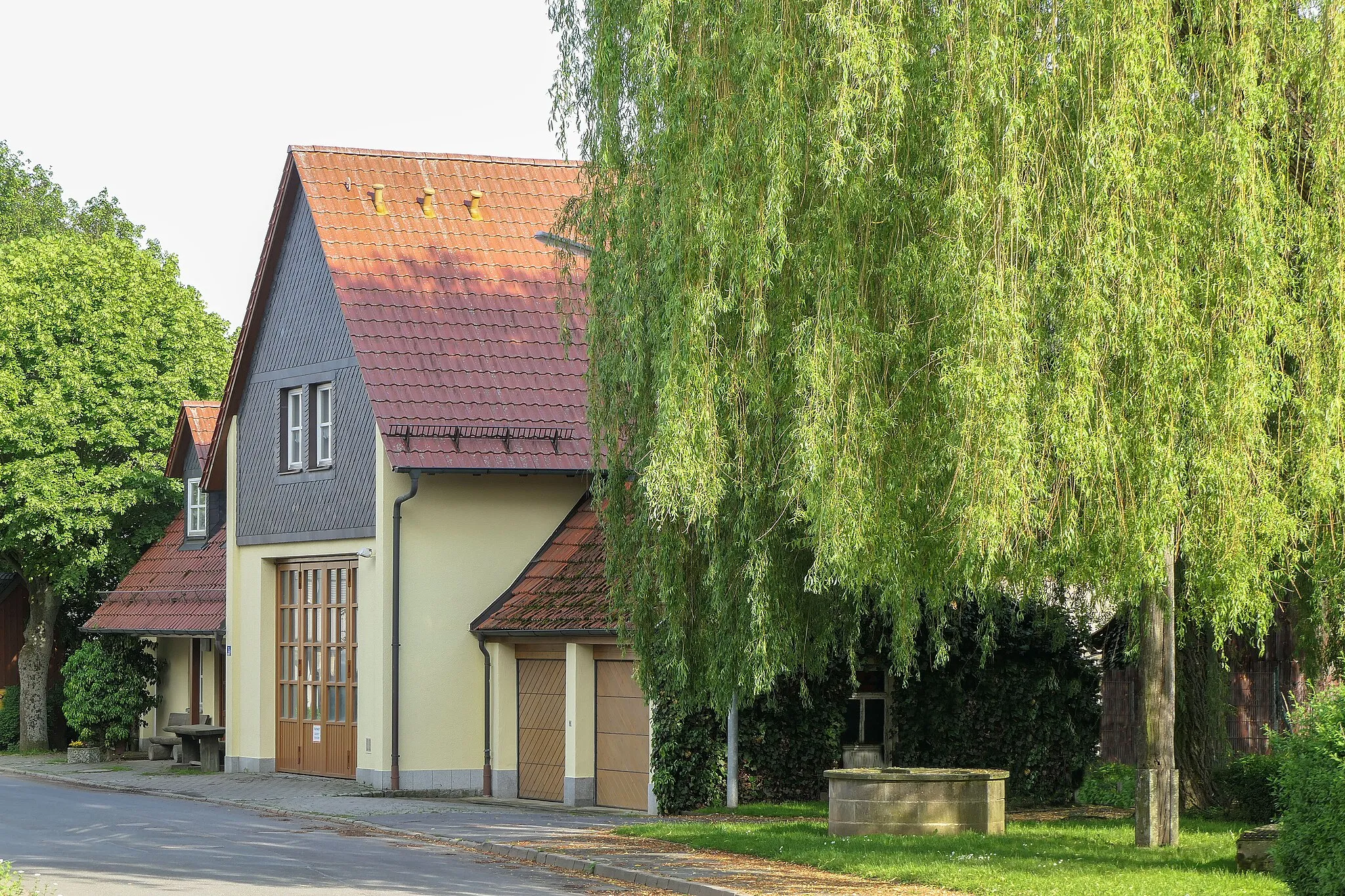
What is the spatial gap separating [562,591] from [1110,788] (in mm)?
7870

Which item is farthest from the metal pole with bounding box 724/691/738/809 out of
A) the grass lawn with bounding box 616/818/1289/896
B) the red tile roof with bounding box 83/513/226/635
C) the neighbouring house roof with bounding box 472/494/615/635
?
the red tile roof with bounding box 83/513/226/635

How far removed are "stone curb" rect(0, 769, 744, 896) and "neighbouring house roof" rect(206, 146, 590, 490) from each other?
5297 millimetres

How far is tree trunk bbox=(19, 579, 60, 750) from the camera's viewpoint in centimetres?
3891

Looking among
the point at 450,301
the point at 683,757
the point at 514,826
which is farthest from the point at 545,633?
the point at 450,301

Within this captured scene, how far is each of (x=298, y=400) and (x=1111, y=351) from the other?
1842cm

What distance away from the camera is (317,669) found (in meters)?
29.0

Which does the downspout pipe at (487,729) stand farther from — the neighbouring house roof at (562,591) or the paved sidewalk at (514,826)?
the paved sidewalk at (514,826)

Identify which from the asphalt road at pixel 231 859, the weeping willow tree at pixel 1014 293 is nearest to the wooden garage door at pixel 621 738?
the asphalt road at pixel 231 859

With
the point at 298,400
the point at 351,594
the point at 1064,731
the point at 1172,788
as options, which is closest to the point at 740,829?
the point at 1172,788

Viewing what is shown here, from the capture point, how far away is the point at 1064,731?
2417 centimetres

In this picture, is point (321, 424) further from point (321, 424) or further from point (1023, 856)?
point (1023, 856)

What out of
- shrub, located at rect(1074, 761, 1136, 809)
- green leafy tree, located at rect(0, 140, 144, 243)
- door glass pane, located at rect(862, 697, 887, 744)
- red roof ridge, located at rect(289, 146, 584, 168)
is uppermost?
green leafy tree, located at rect(0, 140, 144, 243)

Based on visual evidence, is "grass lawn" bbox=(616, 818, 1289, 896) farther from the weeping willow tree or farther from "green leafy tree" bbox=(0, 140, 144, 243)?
"green leafy tree" bbox=(0, 140, 144, 243)

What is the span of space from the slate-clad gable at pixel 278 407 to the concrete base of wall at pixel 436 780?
3.55m
